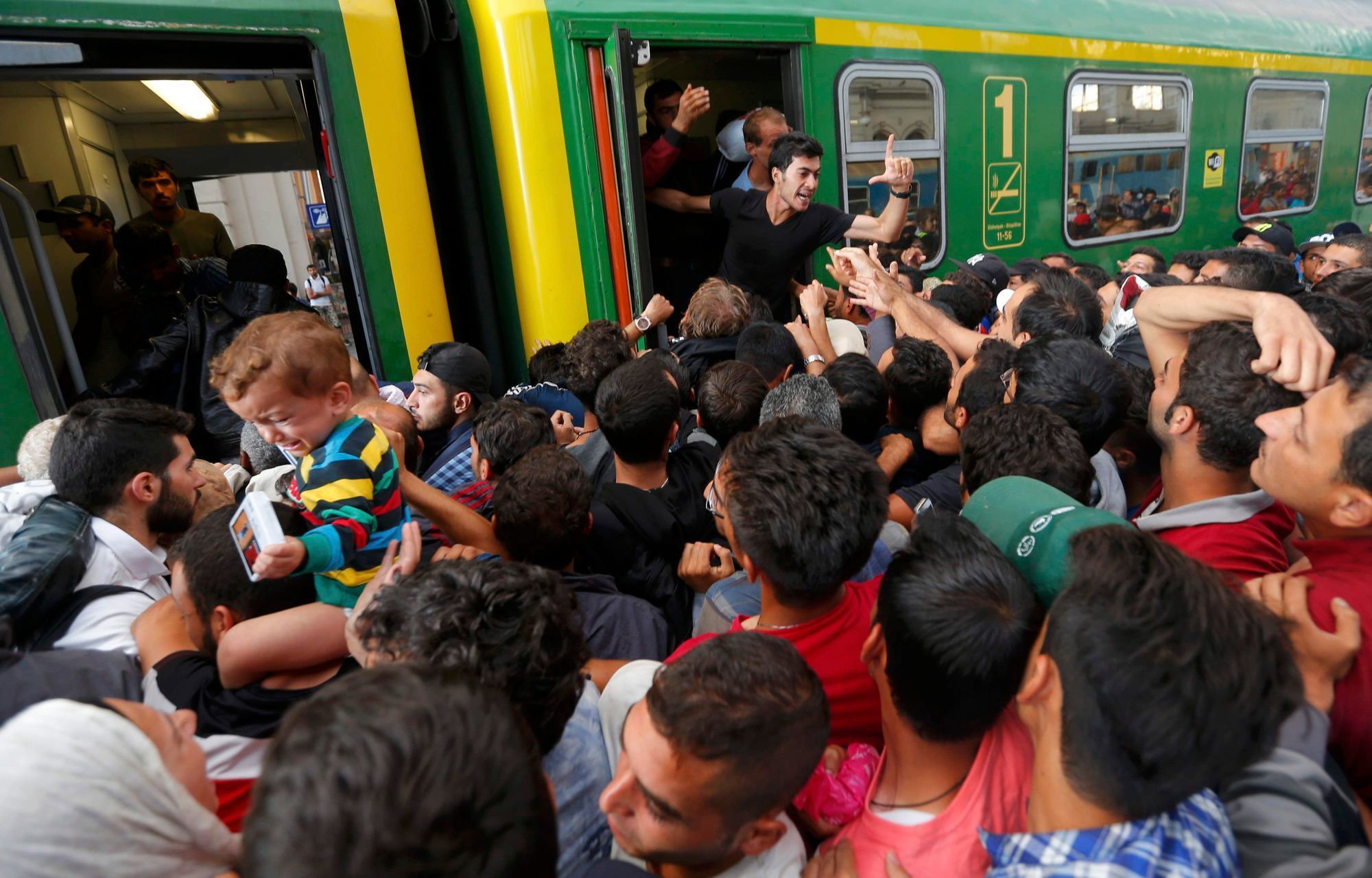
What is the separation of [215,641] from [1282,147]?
8.62 m

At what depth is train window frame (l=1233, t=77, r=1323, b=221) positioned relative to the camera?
6.28 metres

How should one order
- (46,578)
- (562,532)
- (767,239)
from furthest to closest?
1. (767,239)
2. (562,532)
3. (46,578)

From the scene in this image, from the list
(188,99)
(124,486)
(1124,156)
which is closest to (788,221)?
(124,486)

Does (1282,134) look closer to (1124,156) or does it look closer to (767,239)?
(1124,156)

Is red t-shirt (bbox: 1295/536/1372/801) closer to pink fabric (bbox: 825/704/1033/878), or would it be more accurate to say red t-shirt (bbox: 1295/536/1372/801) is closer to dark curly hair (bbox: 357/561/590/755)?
pink fabric (bbox: 825/704/1033/878)

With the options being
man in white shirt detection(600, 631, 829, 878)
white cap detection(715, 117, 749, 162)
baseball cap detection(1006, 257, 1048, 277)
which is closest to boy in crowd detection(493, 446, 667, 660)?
man in white shirt detection(600, 631, 829, 878)

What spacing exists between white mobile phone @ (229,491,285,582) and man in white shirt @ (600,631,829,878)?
2.40ft

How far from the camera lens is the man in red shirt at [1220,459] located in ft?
4.80

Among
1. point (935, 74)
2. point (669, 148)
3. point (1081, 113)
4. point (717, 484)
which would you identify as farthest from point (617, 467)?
point (1081, 113)

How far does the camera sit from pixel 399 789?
1.95 feet

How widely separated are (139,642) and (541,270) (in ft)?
7.07

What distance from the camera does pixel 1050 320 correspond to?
2.66 metres

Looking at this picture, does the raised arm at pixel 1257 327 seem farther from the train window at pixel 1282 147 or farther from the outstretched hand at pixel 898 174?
the train window at pixel 1282 147

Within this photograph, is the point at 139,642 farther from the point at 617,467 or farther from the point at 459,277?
the point at 459,277
